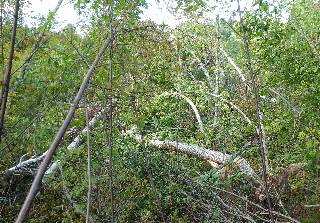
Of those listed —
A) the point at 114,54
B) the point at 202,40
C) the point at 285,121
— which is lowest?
the point at 285,121

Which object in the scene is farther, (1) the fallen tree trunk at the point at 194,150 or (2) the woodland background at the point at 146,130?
(1) the fallen tree trunk at the point at 194,150

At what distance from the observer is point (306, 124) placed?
6.73 meters

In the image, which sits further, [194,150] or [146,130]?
[194,150]

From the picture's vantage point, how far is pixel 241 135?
8672 millimetres

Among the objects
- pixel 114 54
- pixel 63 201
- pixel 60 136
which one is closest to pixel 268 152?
pixel 63 201

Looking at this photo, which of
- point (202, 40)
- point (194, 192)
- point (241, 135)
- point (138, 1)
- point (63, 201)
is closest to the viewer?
point (138, 1)

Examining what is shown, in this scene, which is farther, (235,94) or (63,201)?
(235,94)

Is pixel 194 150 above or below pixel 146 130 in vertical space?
below

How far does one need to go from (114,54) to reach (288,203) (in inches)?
192

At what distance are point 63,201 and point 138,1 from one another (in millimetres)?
4850

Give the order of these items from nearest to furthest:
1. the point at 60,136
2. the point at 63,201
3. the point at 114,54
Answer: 1. the point at 60,136
2. the point at 114,54
3. the point at 63,201

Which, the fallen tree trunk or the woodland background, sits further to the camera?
the fallen tree trunk

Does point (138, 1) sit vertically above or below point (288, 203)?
above

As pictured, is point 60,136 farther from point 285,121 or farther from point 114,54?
point 285,121
